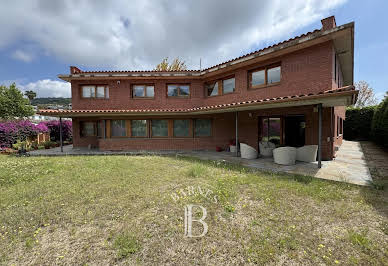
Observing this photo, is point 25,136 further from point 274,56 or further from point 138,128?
point 274,56

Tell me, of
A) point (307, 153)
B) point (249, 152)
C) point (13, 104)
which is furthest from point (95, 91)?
point (13, 104)

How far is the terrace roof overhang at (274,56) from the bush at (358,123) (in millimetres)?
5966

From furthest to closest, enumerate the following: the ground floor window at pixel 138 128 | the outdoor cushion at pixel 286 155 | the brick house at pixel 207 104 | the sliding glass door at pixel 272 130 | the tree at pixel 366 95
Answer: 1. the tree at pixel 366 95
2. the ground floor window at pixel 138 128
3. the sliding glass door at pixel 272 130
4. the brick house at pixel 207 104
5. the outdoor cushion at pixel 286 155

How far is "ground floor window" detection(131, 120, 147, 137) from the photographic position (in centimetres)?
1259

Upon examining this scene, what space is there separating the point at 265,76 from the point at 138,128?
9537 millimetres

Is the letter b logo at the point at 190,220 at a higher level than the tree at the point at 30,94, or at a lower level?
lower

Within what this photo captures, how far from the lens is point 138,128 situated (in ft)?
41.5

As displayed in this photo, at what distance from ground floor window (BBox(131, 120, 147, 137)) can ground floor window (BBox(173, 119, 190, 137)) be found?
2329 mm

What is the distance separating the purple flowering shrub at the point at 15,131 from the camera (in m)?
12.7

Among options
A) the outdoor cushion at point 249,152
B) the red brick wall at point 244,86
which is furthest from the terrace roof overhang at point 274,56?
the outdoor cushion at point 249,152

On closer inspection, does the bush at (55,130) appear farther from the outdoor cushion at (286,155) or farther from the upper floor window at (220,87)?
the outdoor cushion at (286,155)

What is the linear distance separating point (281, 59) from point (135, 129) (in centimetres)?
1072

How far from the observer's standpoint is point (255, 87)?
9930 mm

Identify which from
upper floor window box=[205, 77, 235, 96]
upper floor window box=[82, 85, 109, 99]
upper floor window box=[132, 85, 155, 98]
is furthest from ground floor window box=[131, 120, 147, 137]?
upper floor window box=[205, 77, 235, 96]
